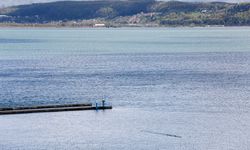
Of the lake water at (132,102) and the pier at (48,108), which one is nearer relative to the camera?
the lake water at (132,102)

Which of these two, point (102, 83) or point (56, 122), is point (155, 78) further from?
point (56, 122)

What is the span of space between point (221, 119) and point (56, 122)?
14348mm

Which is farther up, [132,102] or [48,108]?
[48,108]

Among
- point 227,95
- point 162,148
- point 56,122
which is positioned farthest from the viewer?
point 227,95

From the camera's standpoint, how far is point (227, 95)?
82250mm

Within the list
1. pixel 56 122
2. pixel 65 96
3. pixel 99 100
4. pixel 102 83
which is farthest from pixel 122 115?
pixel 102 83

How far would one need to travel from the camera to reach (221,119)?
65750 millimetres

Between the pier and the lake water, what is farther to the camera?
the pier

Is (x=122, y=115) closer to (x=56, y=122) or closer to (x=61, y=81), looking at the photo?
(x=56, y=122)

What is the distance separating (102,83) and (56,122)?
113 ft

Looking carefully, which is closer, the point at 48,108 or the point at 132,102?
the point at 48,108

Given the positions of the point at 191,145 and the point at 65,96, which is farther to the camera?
the point at 65,96

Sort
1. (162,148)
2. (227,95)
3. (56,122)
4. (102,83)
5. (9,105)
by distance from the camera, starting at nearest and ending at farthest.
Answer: (162,148) → (56,122) → (9,105) → (227,95) → (102,83)

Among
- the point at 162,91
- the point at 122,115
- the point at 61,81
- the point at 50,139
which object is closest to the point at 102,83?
the point at 61,81
